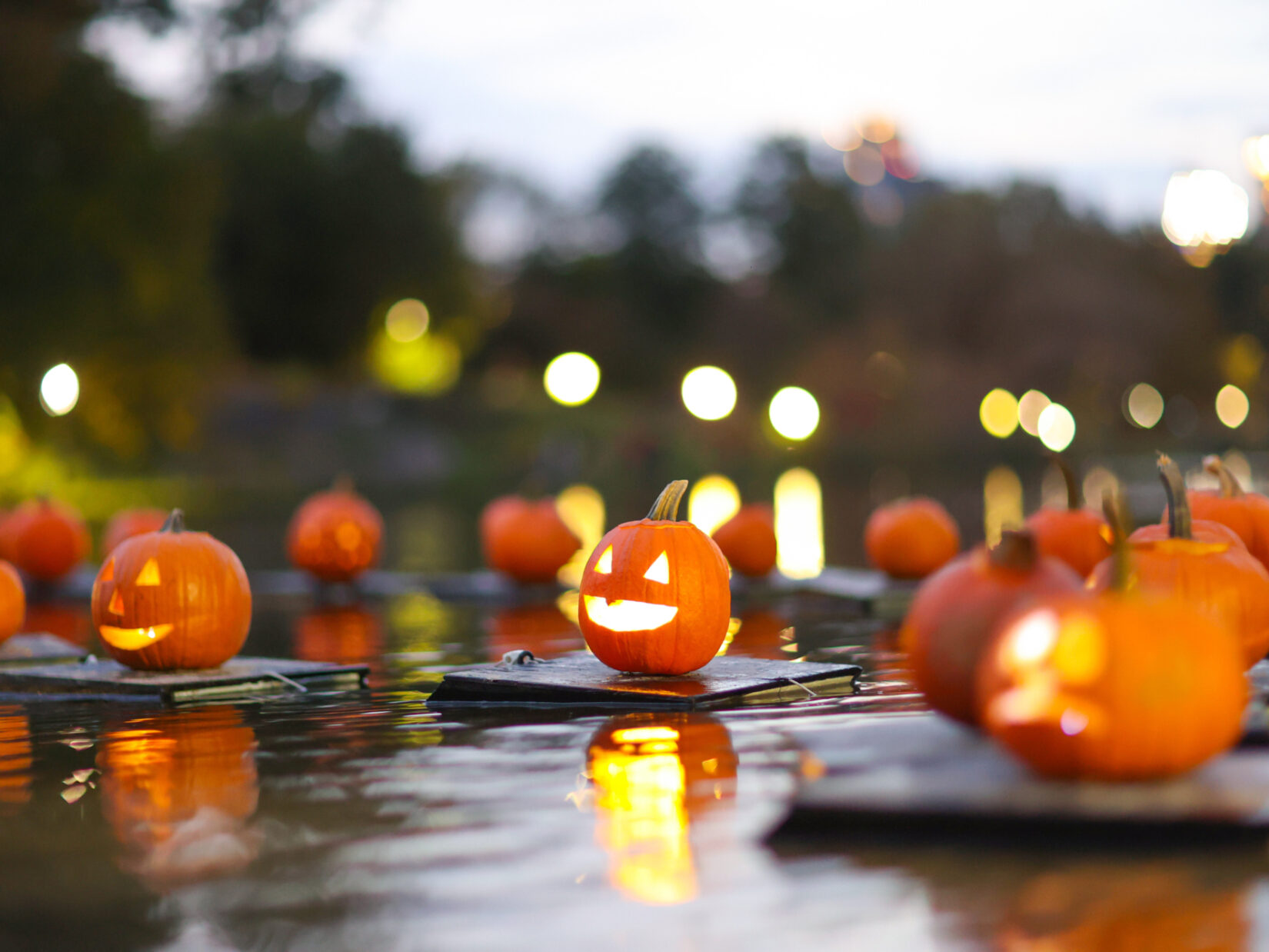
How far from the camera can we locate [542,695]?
271 inches

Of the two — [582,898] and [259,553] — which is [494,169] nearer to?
[259,553]

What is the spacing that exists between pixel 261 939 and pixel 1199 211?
14148 mm

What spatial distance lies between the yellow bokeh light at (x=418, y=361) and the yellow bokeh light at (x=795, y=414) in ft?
139

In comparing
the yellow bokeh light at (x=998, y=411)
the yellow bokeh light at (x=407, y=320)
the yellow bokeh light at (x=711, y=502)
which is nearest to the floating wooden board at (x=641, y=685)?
the yellow bokeh light at (x=711, y=502)

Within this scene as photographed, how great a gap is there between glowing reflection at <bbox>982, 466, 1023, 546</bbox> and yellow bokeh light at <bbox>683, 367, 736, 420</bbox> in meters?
2.60

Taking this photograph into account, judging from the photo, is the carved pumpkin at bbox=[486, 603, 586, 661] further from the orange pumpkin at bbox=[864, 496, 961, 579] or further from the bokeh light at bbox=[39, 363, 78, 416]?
the bokeh light at bbox=[39, 363, 78, 416]

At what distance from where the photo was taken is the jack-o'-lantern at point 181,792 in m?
4.36

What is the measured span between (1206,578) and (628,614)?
2.45m

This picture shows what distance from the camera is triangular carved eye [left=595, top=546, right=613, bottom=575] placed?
7.08 m

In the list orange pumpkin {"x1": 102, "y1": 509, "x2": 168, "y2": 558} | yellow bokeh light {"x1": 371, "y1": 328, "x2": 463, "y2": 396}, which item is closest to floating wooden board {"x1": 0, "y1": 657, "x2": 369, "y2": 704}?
orange pumpkin {"x1": 102, "y1": 509, "x2": 168, "y2": 558}

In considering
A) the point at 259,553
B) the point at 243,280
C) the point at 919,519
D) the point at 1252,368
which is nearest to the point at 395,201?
the point at 243,280

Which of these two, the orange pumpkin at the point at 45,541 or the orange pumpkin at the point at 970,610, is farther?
the orange pumpkin at the point at 45,541

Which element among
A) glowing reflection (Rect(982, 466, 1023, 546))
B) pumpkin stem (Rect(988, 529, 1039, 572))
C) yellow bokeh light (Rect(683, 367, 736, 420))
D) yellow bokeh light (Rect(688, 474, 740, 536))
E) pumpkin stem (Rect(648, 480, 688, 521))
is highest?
yellow bokeh light (Rect(683, 367, 736, 420))

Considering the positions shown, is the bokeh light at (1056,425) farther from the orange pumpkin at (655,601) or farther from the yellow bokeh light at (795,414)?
the orange pumpkin at (655,601)
